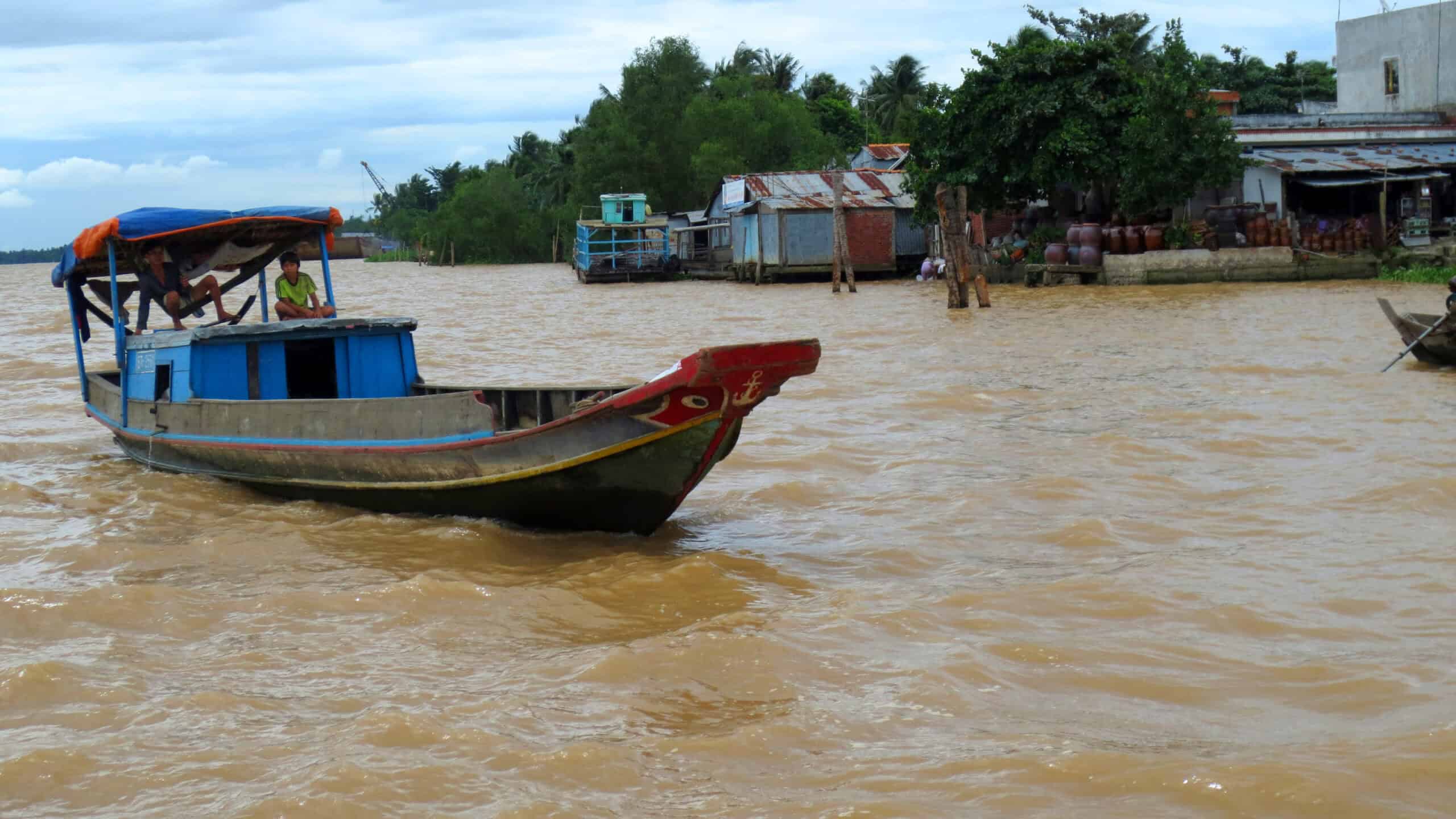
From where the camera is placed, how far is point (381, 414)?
23.0 ft

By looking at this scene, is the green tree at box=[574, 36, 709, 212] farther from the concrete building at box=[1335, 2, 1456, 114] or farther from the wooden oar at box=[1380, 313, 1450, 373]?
the wooden oar at box=[1380, 313, 1450, 373]

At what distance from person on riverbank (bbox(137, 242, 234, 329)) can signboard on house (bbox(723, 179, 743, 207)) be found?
86.0ft

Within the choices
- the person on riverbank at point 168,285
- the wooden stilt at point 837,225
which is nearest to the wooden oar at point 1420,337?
the person on riverbank at point 168,285

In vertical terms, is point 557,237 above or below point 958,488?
above

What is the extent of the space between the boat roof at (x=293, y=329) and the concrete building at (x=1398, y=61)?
1154 inches

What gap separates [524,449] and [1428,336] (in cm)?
854

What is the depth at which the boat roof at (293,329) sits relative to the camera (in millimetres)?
7973

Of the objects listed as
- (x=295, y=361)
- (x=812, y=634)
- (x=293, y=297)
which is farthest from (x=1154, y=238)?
(x=812, y=634)

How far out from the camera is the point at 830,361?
1457cm

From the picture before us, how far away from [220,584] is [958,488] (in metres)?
4.10

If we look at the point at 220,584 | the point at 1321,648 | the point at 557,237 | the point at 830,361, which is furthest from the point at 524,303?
the point at 557,237

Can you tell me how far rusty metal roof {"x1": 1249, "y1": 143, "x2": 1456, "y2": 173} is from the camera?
24625 mm

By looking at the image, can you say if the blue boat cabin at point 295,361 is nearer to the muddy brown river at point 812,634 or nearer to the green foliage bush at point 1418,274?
the muddy brown river at point 812,634

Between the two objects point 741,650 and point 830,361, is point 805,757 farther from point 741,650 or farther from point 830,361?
point 830,361
